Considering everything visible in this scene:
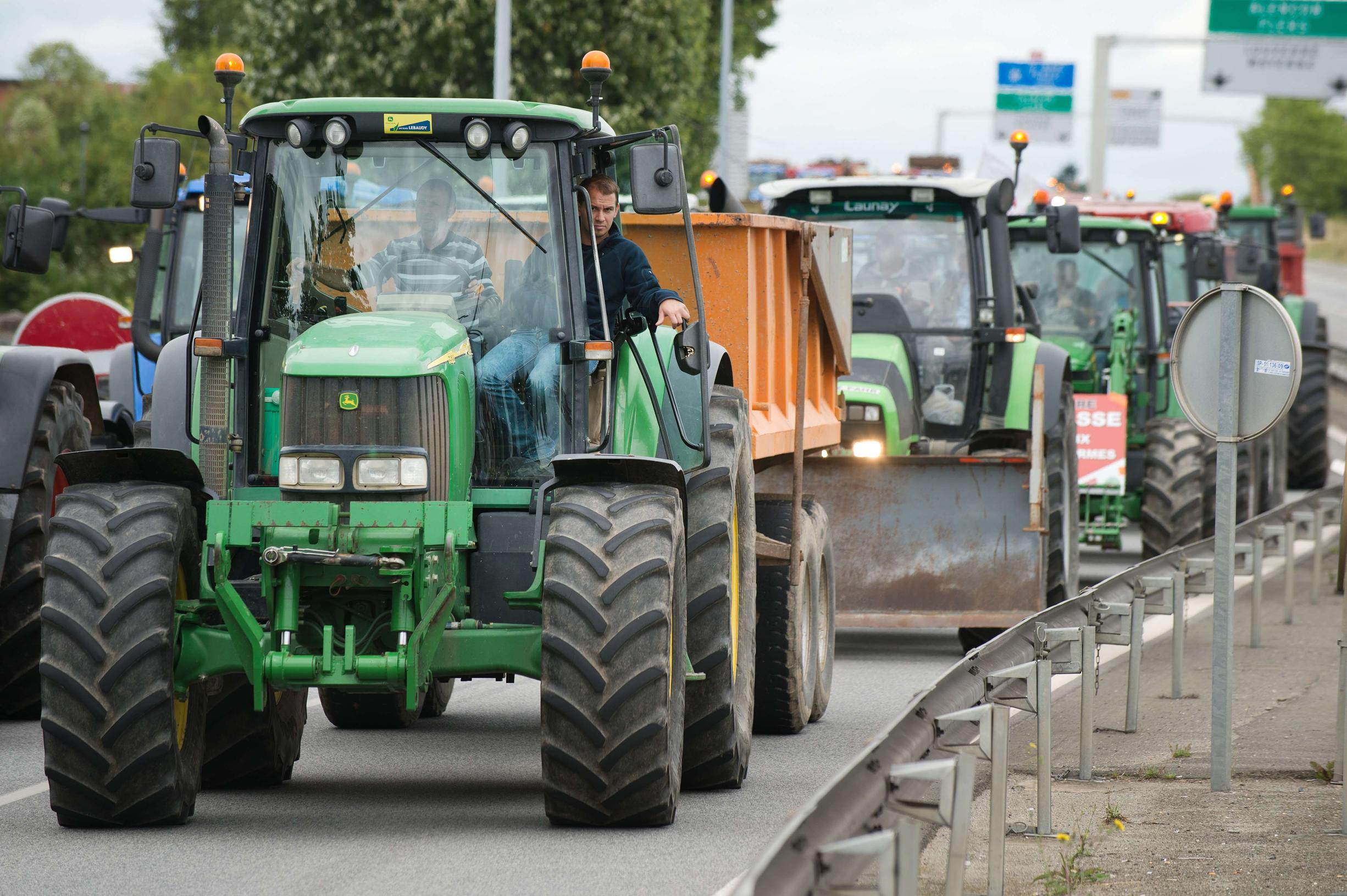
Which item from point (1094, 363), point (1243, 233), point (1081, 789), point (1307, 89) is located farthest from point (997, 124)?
point (1081, 789)

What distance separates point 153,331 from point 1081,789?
353 inches

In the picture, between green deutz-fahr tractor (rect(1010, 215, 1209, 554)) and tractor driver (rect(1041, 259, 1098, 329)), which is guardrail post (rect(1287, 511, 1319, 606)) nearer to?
green deutz-fahr tractor (rect(1010, 215, 1209, 554))

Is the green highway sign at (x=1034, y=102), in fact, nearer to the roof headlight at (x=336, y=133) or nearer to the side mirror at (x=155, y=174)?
the roof headlight at (x=336, y=133)

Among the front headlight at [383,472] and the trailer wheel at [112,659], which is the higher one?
the front headlight at [383,472]

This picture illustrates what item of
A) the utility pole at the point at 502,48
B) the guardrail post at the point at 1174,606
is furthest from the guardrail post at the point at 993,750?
the utility pole at the point at 502,48

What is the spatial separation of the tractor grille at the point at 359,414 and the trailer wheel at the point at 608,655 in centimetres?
57

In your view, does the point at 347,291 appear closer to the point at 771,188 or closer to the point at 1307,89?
the point at 771,188

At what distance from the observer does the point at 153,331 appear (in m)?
15.0

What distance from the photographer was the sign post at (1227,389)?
26.7 ft

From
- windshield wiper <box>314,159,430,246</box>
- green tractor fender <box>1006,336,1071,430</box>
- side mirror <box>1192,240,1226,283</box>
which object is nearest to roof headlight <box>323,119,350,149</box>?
windshield wiper <box>314,159,430,246</box>

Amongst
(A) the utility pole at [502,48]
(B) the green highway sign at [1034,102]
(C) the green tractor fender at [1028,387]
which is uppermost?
(B) the green highway sign at [1034,102]

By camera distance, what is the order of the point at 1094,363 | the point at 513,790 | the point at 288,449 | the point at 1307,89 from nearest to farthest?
1. the point at 288,449
2. the point at 513,790
3. the point at 1094,363
4. the point at 1307,89

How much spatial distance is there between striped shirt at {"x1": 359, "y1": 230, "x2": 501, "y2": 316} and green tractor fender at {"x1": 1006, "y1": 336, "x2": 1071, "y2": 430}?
6605 millimetres

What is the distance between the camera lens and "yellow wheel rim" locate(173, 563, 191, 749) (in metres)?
7.14
